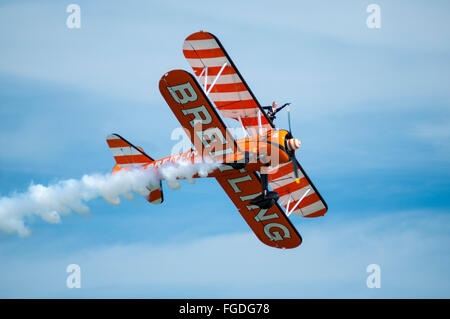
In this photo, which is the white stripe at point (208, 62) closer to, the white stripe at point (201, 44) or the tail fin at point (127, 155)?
the white stripe at point (201, 44)

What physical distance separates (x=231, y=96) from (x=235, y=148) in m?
2.35

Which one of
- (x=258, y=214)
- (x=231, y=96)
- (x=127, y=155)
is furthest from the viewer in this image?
(x=258, y=214)

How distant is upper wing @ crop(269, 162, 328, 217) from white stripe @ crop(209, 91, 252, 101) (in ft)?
10.2

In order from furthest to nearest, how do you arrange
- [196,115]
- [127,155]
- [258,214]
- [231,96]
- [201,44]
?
[258,214] < [127,155] < [231,96] < [201,44] < [196,115]

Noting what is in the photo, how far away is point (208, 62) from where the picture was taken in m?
28.6

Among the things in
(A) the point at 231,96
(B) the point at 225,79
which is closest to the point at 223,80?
(B) the point at 225,79

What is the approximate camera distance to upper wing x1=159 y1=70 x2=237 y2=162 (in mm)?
26709

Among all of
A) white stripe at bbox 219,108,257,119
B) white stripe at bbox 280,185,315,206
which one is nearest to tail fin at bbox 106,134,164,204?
white stripe at bbox 219,108,257,119

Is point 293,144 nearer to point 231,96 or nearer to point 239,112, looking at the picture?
point 239,112

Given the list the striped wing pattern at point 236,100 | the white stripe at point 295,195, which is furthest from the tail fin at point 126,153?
the white stripe at point 295,195

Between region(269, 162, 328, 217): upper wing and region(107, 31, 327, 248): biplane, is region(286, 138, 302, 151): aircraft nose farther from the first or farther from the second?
region(269, 162, 328, 217): upper wing
